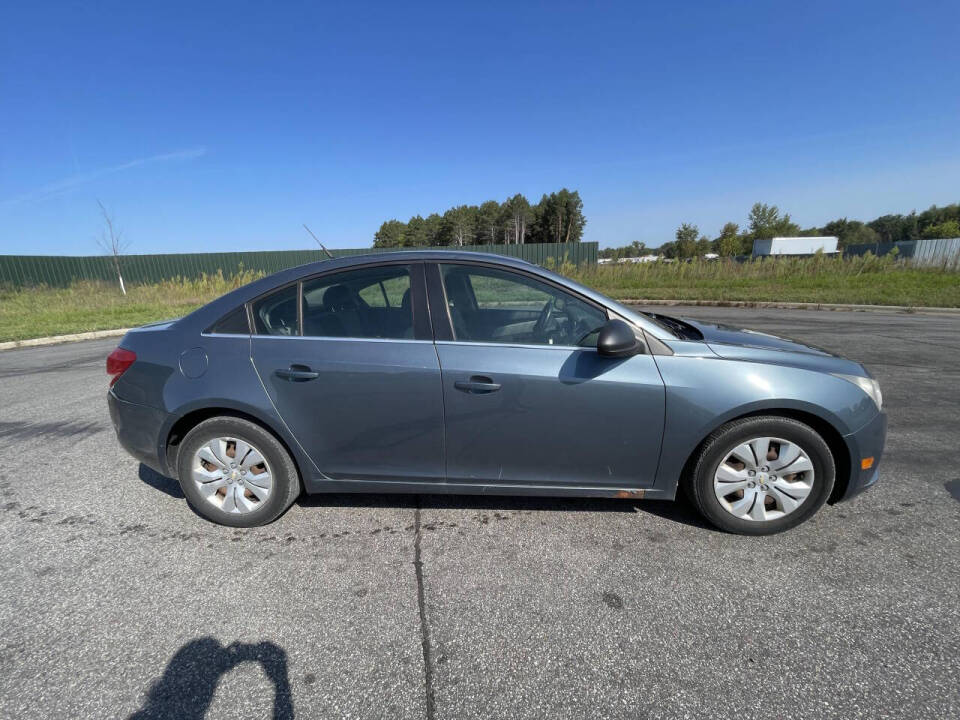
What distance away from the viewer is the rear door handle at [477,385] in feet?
8.00

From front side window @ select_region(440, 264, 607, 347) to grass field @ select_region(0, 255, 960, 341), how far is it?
13.1 metres

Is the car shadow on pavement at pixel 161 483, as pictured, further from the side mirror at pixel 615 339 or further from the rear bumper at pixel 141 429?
the side mirror at pixel 615 339

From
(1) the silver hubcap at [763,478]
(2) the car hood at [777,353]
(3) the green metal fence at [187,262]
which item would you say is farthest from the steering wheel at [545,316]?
(3) the green metal fence at [187,262]

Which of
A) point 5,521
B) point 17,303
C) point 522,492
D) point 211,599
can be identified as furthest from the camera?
point 17,303

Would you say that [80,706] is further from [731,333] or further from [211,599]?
[731,333]

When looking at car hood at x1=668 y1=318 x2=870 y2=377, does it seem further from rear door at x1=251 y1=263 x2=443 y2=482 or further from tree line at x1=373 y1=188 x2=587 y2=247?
tree line at x1=373 y1=188 x2=587 y2=247

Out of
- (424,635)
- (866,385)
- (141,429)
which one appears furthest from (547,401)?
(141,429)

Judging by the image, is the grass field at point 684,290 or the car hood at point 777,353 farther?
the grass field at point 684,290

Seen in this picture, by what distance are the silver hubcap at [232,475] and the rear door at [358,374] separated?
337 mm

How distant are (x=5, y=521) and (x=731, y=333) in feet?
16.0

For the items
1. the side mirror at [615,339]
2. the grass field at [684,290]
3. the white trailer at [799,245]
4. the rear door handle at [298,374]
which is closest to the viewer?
the side mirror at [615,339]

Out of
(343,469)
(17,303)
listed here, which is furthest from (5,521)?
(17,303)

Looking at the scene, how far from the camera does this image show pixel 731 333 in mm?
3016

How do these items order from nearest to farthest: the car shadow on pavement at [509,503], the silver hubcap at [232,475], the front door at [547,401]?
the front door at [547,401]
the silver hubcap at [232,475]
the car shadow on pavement at [509,503]
